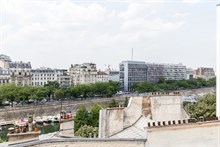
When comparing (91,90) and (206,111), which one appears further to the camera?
(91,90)

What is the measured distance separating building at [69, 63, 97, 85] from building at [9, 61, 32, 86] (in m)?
22.0

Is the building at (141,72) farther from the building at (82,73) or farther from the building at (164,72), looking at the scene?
the building at (82,73)

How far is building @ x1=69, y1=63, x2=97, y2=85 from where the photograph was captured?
144000 mm

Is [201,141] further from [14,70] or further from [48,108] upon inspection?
[14,70]

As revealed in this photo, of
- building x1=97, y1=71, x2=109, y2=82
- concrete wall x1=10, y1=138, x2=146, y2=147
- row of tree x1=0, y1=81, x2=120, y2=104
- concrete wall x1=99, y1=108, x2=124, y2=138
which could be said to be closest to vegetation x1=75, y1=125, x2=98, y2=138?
concrete wall x1=99, y1=108, x2=124, y2=138

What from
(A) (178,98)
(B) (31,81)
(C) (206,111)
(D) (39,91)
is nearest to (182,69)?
(B) (31,81)

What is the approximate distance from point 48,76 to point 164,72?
64.5 m

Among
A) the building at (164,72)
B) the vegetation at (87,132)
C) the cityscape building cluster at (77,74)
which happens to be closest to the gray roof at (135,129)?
Result: the vegetation at (87,132)

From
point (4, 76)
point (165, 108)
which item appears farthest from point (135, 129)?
point (4, 76)

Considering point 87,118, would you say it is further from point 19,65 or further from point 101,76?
point 101,76

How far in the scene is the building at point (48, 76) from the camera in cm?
13438

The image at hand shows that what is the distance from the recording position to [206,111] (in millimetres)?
36906

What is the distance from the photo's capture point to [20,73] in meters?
122

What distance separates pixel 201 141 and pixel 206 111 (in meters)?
28.6
